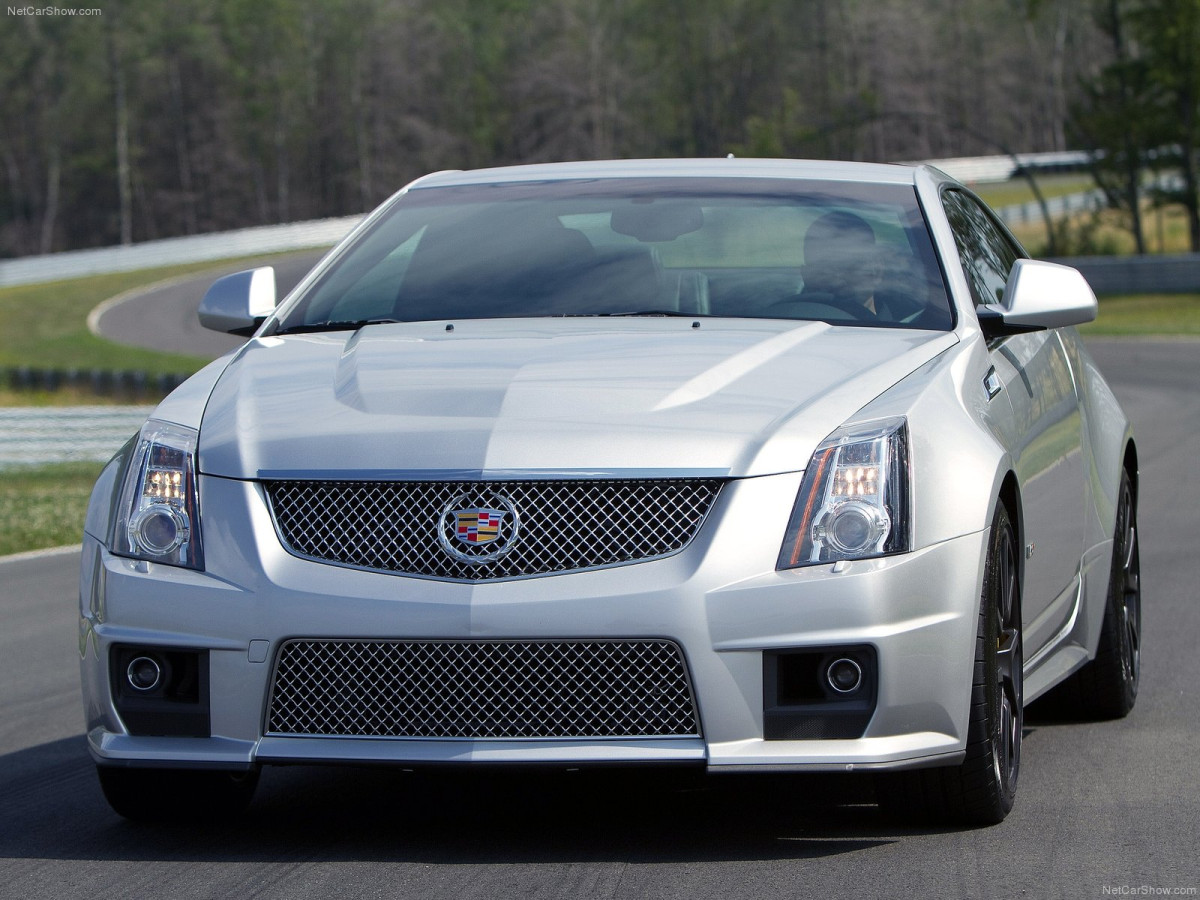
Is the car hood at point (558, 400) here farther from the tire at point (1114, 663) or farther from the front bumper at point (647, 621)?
the tire at point (1114, 663)

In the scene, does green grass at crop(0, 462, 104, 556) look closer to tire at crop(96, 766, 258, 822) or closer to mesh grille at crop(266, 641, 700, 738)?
tire at crop(96, 766, 258, 822)

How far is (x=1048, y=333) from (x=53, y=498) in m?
12.4

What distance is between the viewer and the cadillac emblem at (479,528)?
4.16 m

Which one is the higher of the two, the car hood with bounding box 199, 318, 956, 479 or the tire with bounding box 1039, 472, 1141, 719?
the car hood with bounding box 199, 318, 956, 479

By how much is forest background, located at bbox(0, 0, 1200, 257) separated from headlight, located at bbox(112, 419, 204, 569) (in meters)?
97.0

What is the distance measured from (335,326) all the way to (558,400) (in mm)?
1211

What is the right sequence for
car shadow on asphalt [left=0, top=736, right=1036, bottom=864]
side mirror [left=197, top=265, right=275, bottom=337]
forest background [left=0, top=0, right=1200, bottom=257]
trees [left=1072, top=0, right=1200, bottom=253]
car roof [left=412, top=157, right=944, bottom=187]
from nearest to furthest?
1. car shadow on asphalt [left=0, top=736, right=1036, bottom=864]
2. side mirror [left=197, top=265, right=275, bottom=337]
3. car roof [left=412, top=157, right=944, bottom=187]
4. trees [left=1072, top=0, right=1200, bottom=253]
5. forest background [left=0, top=0, right=1200, bottom=257]

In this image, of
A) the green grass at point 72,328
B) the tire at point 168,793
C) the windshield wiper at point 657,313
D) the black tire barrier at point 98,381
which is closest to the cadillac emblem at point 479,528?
the tire at point 168,793

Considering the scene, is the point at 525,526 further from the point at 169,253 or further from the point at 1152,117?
the point at 1152,117

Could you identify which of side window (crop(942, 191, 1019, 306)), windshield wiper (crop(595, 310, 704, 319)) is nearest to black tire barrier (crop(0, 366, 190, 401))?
side window (crop(942, 191, 1019, 306))

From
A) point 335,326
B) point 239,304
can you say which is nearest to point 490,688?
point 335,326

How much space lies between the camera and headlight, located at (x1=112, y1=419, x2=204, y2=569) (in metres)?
4.37
